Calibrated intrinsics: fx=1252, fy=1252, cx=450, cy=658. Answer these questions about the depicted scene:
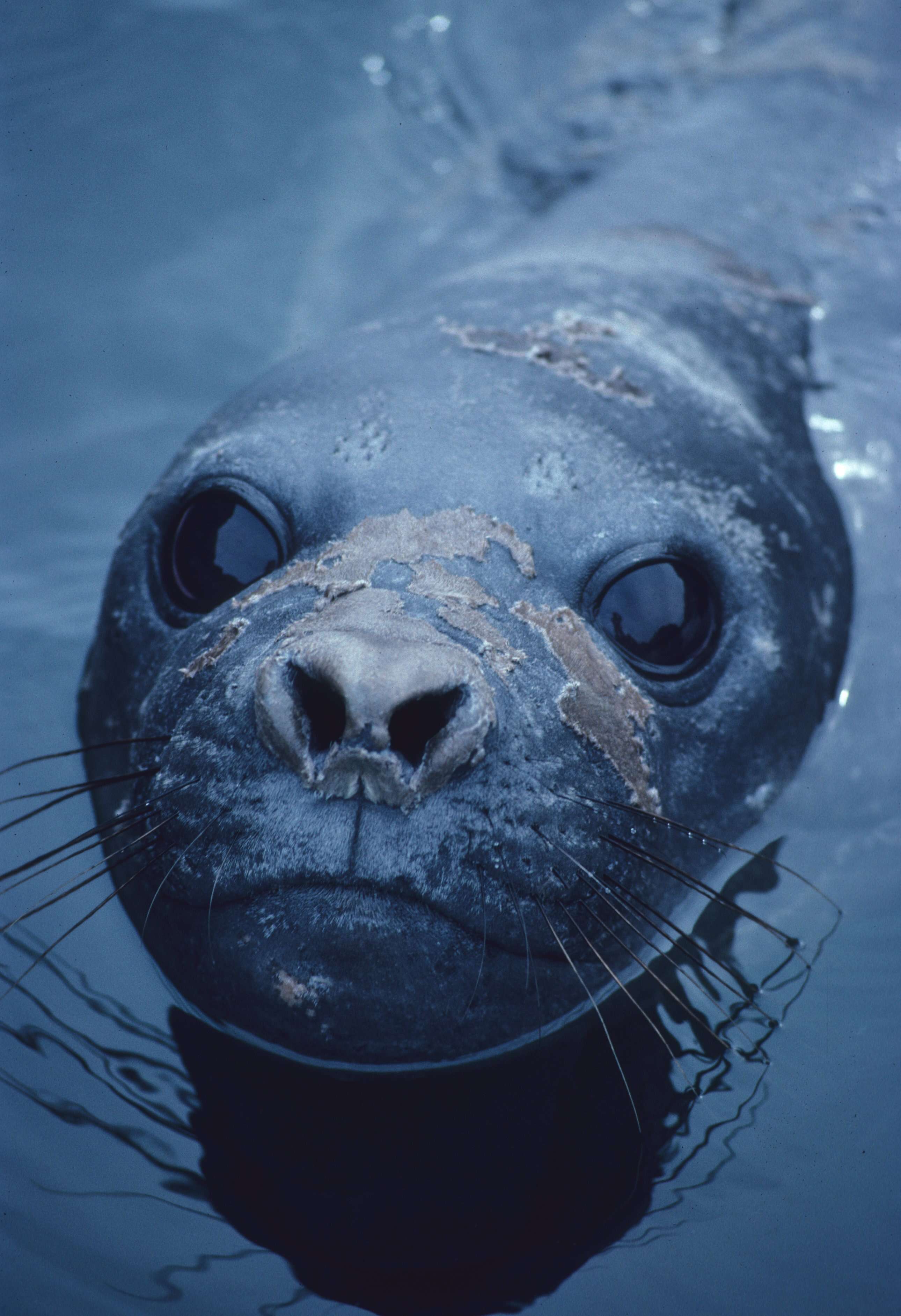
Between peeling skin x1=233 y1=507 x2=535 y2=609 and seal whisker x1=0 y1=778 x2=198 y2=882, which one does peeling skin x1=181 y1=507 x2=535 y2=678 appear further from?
seal whisker x1=0 y1=778 x2=198 y2=882

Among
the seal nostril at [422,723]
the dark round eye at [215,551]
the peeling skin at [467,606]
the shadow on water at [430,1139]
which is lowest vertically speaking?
the shadow on water at [430,1139]

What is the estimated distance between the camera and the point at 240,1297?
2115 millimetres

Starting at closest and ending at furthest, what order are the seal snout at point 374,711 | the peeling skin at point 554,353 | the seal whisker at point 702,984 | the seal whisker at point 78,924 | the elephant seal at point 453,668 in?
the seal snout at point 374,711 < the elephant seal at point 453,668 < the seal whisker at point 78,924 < the seal whisker at point 702,984 < the peeling skin at point 554,353

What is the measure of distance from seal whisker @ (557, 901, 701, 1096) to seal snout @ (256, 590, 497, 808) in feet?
1.41

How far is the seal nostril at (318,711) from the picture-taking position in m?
1.99

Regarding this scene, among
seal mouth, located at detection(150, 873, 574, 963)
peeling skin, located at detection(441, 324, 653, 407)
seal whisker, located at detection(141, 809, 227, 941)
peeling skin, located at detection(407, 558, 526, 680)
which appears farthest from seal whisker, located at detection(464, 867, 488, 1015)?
peeling skin, located at detection(441, 324, 653, 407)

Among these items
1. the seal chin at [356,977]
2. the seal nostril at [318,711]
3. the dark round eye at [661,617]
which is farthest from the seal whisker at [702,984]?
the seal nostril at [318,711]

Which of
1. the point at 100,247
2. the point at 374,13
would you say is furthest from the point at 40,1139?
the point at 374,13

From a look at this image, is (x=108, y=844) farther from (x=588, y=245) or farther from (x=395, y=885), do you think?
(x=588, y=245)

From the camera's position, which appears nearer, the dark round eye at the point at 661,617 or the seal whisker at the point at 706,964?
the dark round eye at the point at 661,617

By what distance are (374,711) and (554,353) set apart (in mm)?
1371

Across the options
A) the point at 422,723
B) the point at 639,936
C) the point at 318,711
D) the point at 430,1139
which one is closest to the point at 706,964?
the point at 639,936

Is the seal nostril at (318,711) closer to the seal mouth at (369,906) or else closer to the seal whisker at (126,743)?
the seal mouth at (369,906)

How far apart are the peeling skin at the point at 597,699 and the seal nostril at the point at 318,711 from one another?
1.53ft
